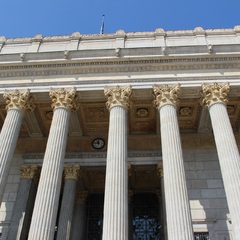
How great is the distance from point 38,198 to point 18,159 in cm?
1056

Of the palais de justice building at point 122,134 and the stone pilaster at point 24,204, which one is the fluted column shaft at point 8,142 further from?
the stone pilaster at point 24,204

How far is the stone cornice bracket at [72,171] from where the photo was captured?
1065 inches

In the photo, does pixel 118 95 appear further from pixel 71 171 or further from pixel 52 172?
pixel 71 171

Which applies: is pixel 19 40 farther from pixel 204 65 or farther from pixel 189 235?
pixel 189 235

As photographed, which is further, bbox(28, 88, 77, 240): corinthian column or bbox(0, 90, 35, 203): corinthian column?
bbox(0, 90, 35, 203): corinthian column

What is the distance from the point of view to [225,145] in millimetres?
20422

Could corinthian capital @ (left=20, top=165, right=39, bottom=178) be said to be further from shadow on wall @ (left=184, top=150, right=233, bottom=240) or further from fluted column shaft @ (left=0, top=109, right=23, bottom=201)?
shadow on wall @ (left=184, top=150, right=233, bottom=240)

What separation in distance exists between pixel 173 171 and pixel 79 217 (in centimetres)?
1155

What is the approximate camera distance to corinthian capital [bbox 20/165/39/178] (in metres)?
27.1

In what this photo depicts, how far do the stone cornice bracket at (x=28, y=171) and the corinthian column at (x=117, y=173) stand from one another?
9.01m

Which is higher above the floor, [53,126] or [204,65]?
[204,65]

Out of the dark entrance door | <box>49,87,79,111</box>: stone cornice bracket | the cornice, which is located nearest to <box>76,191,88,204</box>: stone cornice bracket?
the dark entrance door

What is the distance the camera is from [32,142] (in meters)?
29.2

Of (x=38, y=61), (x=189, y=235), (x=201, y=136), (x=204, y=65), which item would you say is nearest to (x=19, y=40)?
(x=38, y=61)
